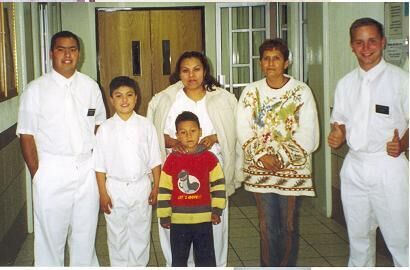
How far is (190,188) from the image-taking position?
185cm

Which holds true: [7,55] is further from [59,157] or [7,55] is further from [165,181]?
[165,181]

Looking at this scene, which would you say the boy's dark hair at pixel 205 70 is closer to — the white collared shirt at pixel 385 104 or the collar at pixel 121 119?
the collar at pixel 121 119

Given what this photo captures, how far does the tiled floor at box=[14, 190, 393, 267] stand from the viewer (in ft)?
6.73

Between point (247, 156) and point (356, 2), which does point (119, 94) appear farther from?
point (356, 2)

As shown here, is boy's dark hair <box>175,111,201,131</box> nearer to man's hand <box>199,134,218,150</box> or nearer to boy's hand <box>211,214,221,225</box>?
man's hand <box>199,134,218,150</box>

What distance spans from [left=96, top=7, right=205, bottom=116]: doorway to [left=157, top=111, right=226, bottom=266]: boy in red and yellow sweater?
0.68 feet

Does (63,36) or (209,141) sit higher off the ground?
(63,36)

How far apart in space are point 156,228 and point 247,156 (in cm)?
47

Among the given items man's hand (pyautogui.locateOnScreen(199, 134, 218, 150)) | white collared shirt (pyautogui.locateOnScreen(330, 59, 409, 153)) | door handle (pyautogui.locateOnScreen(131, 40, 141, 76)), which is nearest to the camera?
white collared shirt (pyautogui.locateOnScreen(330, 59, 409, 153))

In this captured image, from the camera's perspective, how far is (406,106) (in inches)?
69.9

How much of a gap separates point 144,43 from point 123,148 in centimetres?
42

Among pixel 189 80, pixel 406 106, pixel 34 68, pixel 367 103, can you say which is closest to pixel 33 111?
pixel 34 68

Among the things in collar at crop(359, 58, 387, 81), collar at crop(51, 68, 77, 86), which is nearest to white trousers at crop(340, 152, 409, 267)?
collar at crop(359, 58, 387, 81)

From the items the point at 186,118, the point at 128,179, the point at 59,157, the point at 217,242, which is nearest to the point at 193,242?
the point at 217,242
